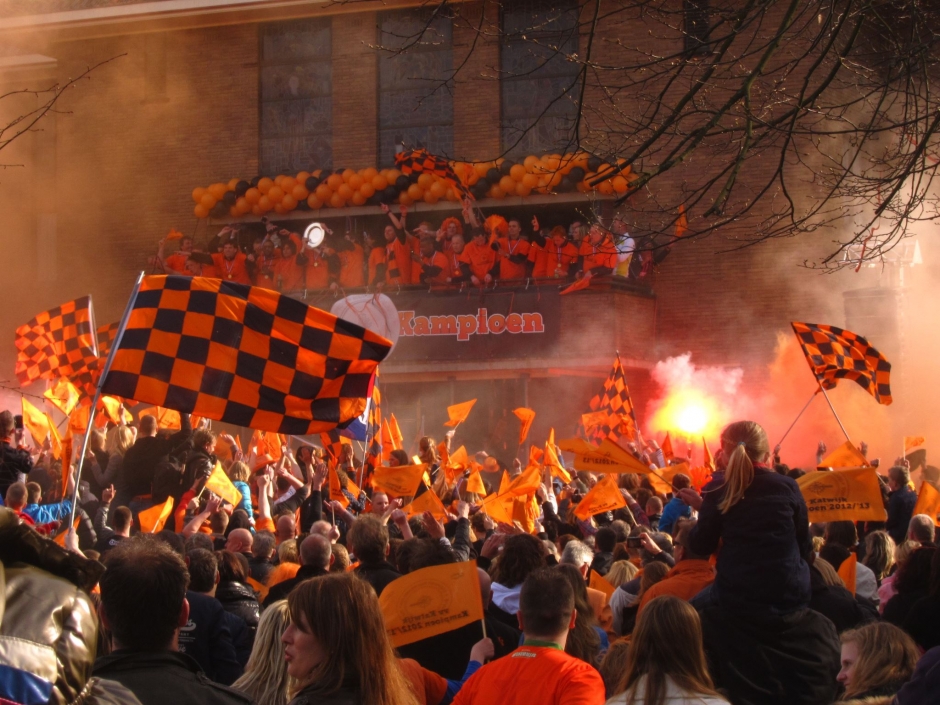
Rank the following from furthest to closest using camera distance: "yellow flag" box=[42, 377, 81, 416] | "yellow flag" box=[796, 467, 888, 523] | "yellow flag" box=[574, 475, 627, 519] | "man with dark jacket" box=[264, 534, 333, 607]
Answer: "yellow flag" box=[42, 377, 81, 416] → "yellow flag" box=[574, 475, 627, 519] → "yellow flag" box=[796, 467, 888, 523] → "man with dark jacket" box=[264, 534, 333, 607]

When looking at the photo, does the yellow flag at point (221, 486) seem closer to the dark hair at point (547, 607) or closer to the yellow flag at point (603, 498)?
Result: the yellow flag at point (603, 498)

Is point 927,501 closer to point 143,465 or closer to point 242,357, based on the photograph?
point 242,357

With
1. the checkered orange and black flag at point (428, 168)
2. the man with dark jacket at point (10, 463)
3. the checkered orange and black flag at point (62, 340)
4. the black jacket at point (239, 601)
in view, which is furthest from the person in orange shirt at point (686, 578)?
the checkered orange and black flag at point (428, 168)

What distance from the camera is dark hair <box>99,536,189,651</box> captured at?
2641 mm

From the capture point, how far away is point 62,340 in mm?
10352

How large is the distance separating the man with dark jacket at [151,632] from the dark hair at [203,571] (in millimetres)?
2051

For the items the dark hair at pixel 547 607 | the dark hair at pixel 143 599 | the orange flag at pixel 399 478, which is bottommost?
the orange flag at pixel 399 478

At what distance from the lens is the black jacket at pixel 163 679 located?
96.7 inches

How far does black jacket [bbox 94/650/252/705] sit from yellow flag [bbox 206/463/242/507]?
4.85 metres

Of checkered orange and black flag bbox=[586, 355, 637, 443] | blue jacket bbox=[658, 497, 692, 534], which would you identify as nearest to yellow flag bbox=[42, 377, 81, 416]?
blue jacket bbox=[658, 497, 692, 534]

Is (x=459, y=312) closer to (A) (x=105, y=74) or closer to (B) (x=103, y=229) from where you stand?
(B) (x=103, y=229)

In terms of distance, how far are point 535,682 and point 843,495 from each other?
13.7ft

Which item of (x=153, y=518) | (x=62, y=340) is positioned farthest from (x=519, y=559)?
(x=62, y=340)

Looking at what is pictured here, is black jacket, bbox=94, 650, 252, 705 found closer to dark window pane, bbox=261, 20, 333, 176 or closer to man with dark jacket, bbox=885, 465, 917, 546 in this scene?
man with dark jacket, bbox=885, 465, 917, 546
